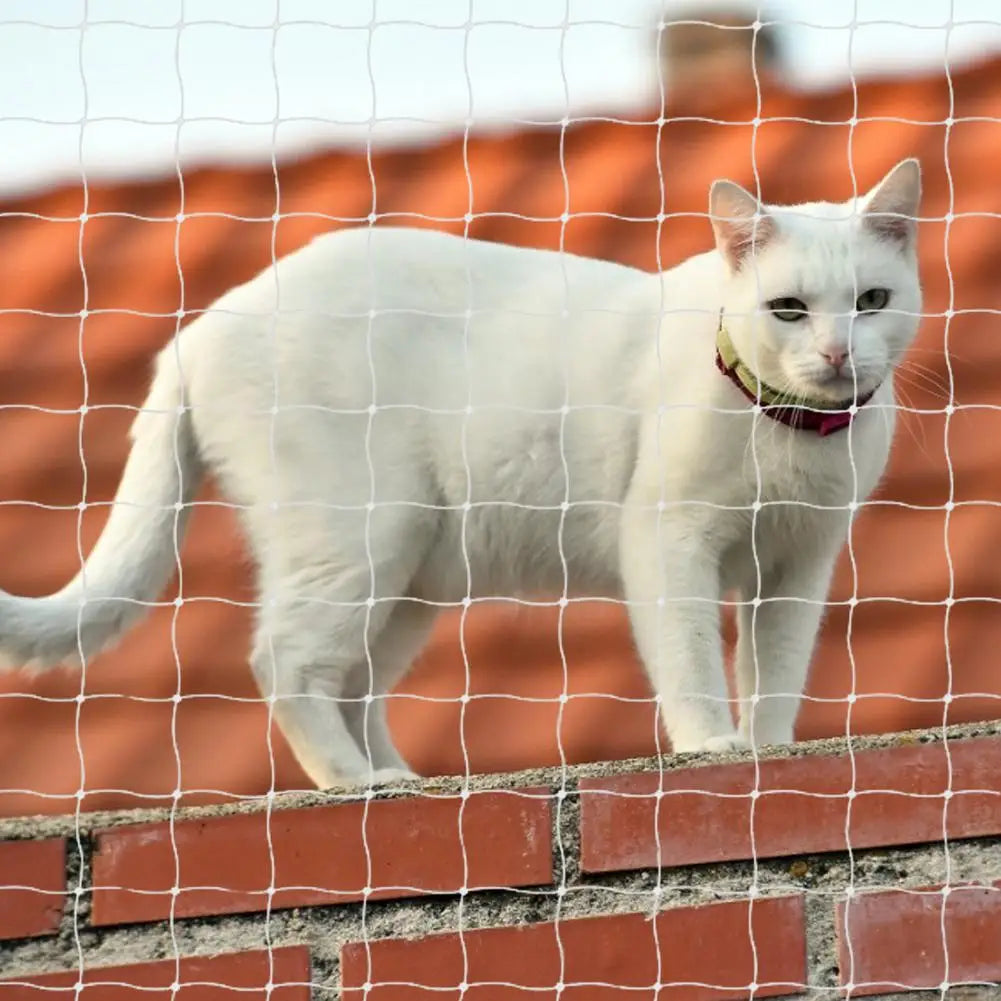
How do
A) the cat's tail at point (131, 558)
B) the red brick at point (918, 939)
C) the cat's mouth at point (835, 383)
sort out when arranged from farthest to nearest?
the cat's mouth at point (835, 383) → the cat's tail at point (131, 558) → the red brick at point (918, 939)

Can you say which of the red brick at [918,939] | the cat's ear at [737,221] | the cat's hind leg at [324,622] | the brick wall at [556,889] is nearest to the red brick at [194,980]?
the brick wall at [556,889]

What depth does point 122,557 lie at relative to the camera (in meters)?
2.21

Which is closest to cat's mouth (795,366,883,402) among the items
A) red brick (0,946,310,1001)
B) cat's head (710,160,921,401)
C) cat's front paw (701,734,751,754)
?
cat's head (710,160,921,401)

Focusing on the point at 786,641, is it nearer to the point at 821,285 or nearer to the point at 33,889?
the point at 821,285

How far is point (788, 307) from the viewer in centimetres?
213

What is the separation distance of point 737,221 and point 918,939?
96 centimetres

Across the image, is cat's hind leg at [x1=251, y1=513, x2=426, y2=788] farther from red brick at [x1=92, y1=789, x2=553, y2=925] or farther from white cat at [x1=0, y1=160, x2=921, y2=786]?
red brick at [x1=92, y1=789, x2=553, y2=925]

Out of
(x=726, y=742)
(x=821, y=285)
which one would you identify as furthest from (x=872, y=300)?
(x=726, y=742)

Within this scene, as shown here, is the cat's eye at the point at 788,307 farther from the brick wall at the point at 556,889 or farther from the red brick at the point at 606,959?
the red brick at the point at 606,959

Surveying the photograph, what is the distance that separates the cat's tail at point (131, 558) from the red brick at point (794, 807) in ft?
2.12

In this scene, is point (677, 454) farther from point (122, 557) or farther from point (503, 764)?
point (122, 557)

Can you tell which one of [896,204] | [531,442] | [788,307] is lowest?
[531,442]

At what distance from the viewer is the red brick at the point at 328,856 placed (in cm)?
147

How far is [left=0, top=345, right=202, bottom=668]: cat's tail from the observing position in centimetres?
197
